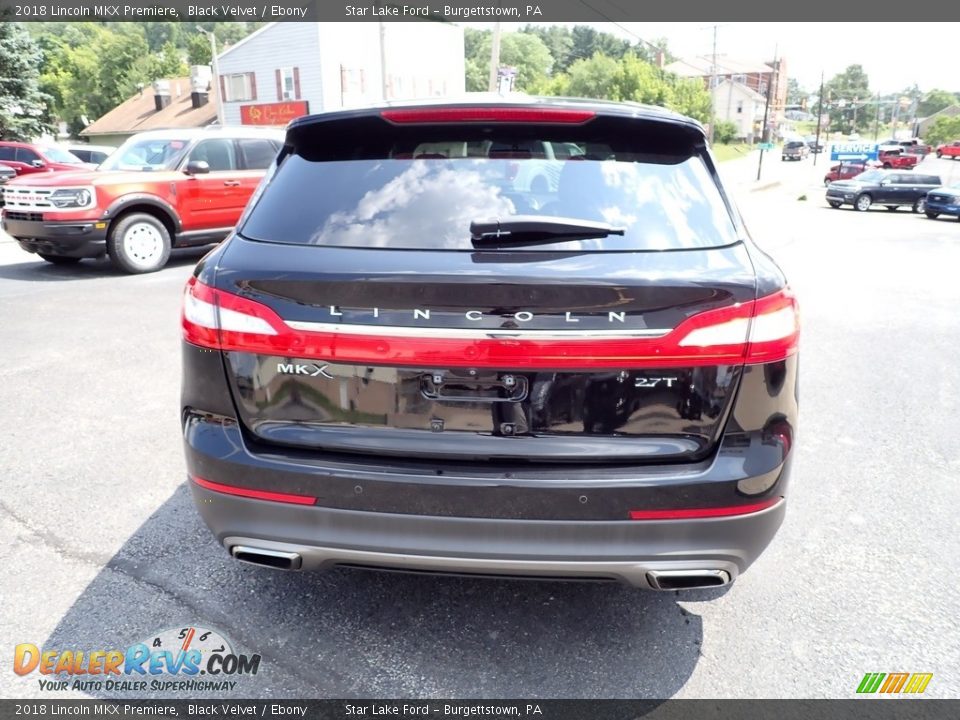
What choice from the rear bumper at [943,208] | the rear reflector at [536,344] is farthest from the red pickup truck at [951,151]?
the rear reflector at [536,344]

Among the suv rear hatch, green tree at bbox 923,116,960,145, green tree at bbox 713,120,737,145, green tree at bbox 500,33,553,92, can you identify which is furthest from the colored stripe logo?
green tree at bbox 923,116,960,145

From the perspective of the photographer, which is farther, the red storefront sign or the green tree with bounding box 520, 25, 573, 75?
the green tree with bounding box 520, 25, 573, 75

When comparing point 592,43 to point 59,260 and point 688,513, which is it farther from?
point 688,513

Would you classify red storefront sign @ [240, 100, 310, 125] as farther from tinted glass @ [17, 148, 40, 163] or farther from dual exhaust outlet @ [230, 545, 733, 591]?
dual exhaust outlet @ [230, 545, 733, 591]

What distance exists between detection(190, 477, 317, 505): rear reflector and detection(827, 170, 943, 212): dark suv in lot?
104 feet

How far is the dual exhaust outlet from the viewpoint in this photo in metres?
2.21

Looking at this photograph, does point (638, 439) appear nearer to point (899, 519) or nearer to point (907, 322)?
point (899, 519)

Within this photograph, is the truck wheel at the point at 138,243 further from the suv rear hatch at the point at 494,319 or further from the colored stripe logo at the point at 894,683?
the colored stripe logo at the point at 894,683

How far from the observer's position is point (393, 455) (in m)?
2.23

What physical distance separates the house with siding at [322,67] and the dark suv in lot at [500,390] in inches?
1441

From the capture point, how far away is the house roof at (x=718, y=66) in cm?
11406

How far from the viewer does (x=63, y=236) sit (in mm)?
9445

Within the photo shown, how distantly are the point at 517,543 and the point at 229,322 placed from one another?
1126 millimetres

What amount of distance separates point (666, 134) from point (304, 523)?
182 cm
